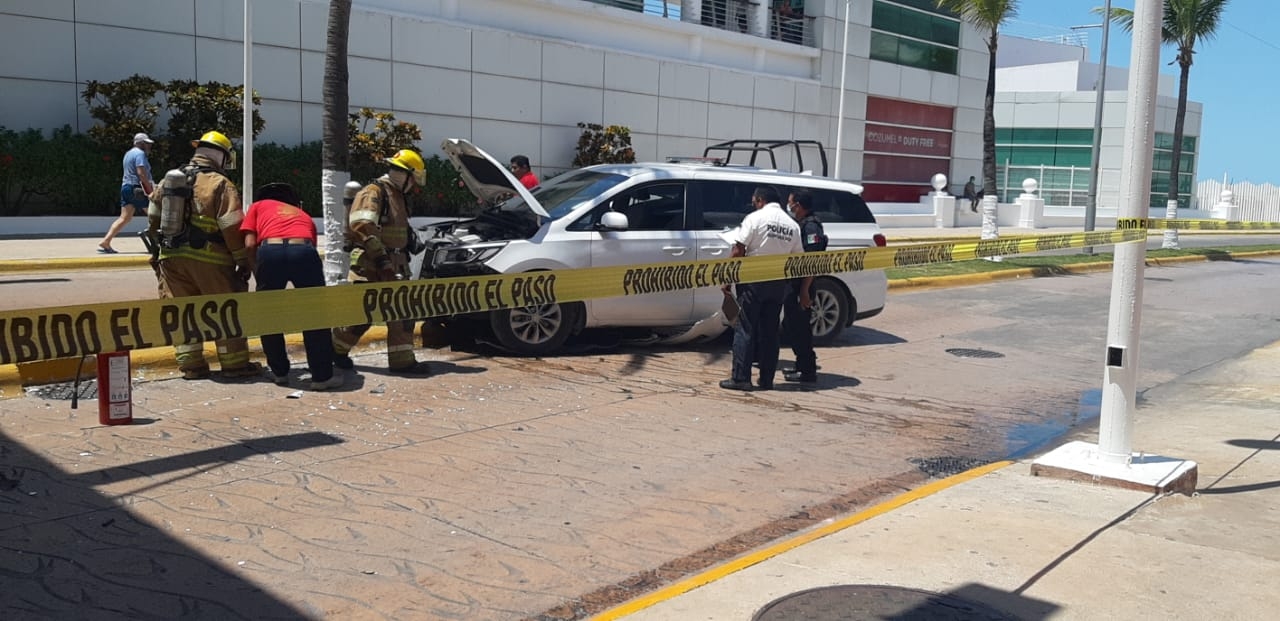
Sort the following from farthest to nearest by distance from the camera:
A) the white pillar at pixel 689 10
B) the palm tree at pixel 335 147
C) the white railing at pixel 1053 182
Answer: the white railing at pixel 1053 182 < the white pillar at pixel 689 10 < the palm tree at pixel 335 147

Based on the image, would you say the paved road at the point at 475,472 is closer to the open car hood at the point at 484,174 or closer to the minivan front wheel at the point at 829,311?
the minivan front wheel at the point at 829,311

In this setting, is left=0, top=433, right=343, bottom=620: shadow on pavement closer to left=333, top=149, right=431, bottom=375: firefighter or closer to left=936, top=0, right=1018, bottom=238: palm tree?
left=333, top=149, right=431, bottom=375: firefighter

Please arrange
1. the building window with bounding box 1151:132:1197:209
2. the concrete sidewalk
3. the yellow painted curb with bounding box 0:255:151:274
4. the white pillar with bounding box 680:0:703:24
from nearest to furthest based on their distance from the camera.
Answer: the concrete sidewalk, the yellow painted curb with bounding box 0:255:151:274, the white pillar with bounding box 680:0:703:24, the building window with bounding box 1151:132:1197:209

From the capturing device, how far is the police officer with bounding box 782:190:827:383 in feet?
30.2

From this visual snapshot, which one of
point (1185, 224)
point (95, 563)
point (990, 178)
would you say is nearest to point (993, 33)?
point (990, 178)

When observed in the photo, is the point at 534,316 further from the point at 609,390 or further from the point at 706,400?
the point at 706,400

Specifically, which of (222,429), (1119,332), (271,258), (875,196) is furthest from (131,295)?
(875,196)

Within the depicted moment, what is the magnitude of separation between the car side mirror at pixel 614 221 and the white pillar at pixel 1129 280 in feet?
13.9

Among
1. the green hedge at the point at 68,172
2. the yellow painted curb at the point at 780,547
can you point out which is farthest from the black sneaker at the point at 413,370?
the green hedge at the point at 68,172

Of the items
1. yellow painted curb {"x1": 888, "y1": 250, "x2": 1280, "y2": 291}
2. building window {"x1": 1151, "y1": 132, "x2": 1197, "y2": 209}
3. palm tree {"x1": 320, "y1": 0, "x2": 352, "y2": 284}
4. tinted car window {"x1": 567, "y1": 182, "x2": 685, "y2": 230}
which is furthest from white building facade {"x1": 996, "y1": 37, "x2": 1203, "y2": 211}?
palm tree {"x1": 320, "y1": 0, "x2": 352, "y2": 284}

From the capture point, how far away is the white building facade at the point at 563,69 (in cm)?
1891

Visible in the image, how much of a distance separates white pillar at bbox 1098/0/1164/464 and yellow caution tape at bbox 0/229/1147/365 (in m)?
0.17

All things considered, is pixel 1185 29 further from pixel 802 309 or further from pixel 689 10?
pixel 802 309

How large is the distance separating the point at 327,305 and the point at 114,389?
7.45 feet
